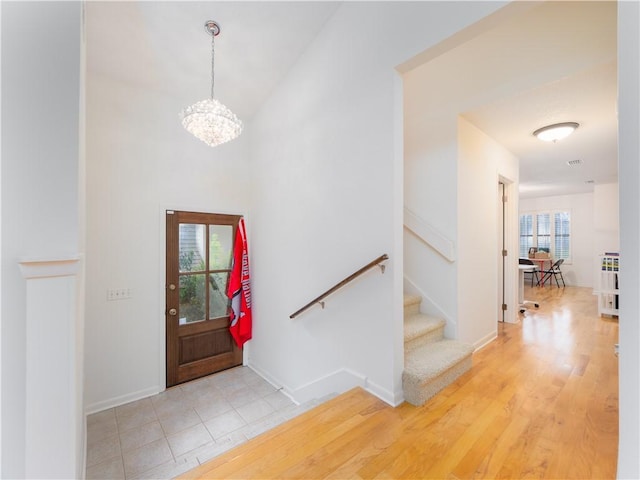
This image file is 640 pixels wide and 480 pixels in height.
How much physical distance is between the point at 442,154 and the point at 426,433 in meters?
2.44

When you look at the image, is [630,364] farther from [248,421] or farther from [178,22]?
[178,22]

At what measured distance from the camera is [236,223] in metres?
3.82

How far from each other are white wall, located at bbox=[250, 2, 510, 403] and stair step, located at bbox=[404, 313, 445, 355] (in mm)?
452

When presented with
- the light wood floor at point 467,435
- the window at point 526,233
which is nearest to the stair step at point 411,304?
the light wood floor at point 467,435

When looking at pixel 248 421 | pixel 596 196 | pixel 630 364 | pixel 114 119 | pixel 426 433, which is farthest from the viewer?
pixel 596 196

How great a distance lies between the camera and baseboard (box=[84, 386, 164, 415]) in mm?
2766

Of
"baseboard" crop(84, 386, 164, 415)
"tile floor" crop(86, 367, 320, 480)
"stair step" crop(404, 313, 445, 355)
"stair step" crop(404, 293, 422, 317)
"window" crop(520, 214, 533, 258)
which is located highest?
"window" crop(520, 214, 533, 258)

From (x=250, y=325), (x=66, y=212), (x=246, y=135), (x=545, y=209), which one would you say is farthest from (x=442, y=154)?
(x=545, y=209)

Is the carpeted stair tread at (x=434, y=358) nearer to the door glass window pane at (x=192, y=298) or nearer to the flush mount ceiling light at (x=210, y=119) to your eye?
the flush mount ceiling light at (x=210, y=119)

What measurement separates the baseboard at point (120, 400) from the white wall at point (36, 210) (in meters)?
2.28

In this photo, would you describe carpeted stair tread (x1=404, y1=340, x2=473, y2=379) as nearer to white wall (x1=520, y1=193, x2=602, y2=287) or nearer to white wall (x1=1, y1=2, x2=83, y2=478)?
white wall (x1=1, y1=2, x2=83, y2=478)

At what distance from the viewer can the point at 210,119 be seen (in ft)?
7.38

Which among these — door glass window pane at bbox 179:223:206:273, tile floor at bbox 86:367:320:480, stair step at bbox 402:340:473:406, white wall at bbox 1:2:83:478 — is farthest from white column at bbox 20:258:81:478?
door glass window pane at bbox 179:223:206:273

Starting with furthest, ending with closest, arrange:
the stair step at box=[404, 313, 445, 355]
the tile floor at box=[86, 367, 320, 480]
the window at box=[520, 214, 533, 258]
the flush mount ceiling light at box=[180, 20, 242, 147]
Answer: the window at box=[520, 214, 533, 258], the stair step at box=[404, 313, 445, 355], the flush mount ceiling light at box=[180, 20, 242, 147], the tile floor at box=[86, 367, 320, 480]
